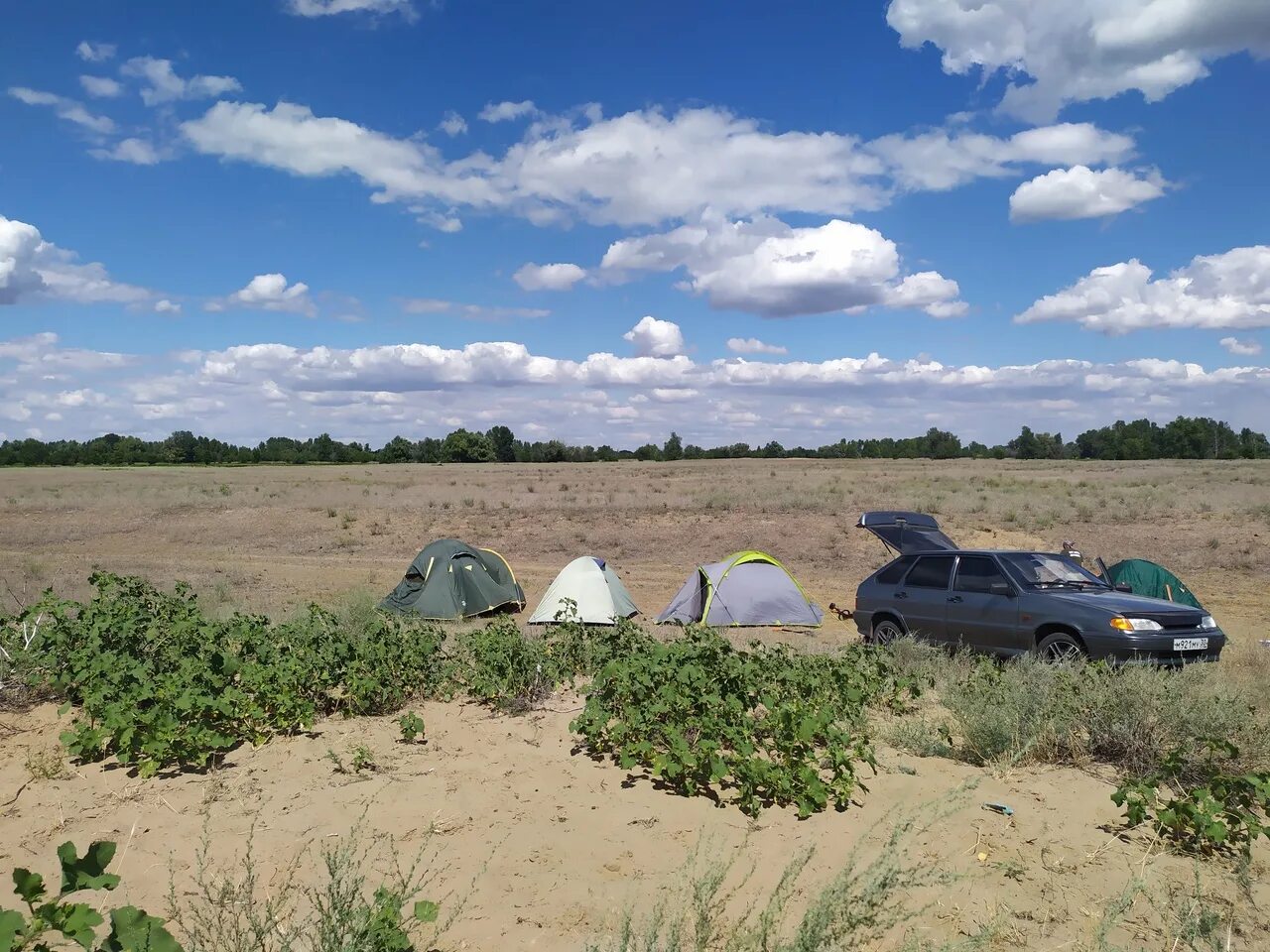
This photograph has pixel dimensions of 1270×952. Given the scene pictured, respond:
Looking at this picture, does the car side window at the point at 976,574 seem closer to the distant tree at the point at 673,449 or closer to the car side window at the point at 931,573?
the car side window at the point at 931,573

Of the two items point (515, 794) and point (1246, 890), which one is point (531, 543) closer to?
point (515, 794)

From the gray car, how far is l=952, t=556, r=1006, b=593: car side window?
12 millimetres

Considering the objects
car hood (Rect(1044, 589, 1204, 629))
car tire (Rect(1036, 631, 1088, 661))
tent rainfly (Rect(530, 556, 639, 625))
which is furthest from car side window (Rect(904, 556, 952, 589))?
tent rainfly (Rect(530, 556, 639, 625))

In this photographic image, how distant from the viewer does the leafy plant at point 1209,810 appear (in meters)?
4.41

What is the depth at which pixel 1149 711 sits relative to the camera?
19.3ft

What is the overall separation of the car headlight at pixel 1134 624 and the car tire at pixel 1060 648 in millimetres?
405

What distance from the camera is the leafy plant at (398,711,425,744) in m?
6.10

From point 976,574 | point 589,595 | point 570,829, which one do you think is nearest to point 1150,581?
point 976,574

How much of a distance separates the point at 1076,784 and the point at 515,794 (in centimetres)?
351

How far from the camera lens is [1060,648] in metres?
8.84

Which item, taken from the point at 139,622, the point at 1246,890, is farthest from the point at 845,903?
the point at 139,622

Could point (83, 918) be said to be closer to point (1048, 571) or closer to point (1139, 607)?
point (1139, 607)

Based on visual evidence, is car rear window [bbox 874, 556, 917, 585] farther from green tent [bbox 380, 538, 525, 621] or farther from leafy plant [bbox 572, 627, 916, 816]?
green tent [bbox 380, 538, 525, 621]

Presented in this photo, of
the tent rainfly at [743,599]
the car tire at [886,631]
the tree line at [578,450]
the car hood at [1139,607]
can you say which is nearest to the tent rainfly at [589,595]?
the tent rainfly at [743,599]
